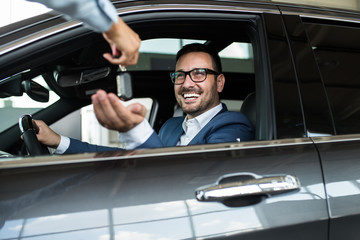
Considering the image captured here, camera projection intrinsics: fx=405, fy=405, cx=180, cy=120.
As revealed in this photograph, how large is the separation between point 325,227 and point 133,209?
644 millimetres

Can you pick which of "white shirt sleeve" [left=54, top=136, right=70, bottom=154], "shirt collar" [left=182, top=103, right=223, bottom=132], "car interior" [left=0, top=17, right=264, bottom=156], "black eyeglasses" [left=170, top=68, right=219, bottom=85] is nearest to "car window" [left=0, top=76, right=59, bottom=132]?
"car interior" [left=0, top=17, right=264, bottom=156]

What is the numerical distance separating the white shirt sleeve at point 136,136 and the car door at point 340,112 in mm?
619

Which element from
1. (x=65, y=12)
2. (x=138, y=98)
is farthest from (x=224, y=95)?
(x=65, y=12)

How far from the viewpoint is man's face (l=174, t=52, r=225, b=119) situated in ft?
7.68

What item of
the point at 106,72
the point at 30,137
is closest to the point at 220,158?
the point at 106,72

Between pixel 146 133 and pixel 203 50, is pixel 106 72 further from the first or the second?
pixel 203 50

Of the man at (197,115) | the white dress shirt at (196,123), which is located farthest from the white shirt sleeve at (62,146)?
the white dress shirt at (196,123)

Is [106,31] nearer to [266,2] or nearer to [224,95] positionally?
[266,2]

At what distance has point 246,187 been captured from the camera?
4.17ft

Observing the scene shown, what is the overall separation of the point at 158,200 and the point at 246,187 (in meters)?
0.28

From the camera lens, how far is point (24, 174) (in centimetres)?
116

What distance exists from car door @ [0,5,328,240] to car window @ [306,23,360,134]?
0.22 metres

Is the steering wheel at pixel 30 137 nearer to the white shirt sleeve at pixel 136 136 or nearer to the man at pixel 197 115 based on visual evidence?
the man at pixel 197 115

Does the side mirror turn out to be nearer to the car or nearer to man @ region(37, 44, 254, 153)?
the car
